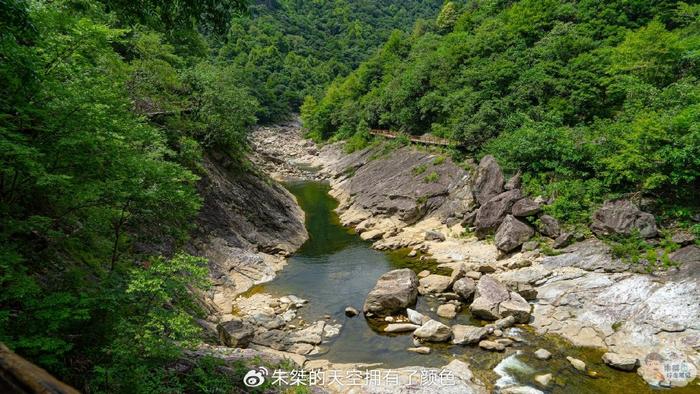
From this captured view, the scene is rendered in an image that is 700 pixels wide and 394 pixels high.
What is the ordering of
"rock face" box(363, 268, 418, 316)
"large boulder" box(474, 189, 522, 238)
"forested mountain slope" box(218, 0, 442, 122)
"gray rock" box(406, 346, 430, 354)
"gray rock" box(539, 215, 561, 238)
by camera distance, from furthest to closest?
"forested mountain slope" box(218, 0, 442, 122) → "large boulder" box(474, 189, 522, 238) → "gray rock" box(539, 215, 561, 238) → "rock face" box(363, 268, 418, 316) → "gray rock" box(406, 346, 430, 354)

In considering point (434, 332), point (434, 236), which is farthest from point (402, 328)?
point (434, 236)

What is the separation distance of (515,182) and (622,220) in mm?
6634

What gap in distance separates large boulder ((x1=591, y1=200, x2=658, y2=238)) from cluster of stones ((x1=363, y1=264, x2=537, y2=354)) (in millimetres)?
4786

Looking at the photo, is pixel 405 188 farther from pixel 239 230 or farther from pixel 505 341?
pixel 505 341

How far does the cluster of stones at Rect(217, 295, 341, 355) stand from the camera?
1341cm

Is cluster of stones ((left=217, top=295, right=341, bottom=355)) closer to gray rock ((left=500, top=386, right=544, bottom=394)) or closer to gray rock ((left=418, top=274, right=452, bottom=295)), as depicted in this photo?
gray rock ((left=418, top=274, right=452, bottom=295))

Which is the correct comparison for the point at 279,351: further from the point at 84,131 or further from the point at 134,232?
the point at 84,131

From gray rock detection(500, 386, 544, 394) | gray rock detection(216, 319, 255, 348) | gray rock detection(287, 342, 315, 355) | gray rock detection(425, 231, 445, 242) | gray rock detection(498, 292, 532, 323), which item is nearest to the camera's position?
gray rock detection(500, 386, 544, 394)

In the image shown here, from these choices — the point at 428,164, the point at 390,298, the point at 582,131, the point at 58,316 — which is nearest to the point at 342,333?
the point at 390,298

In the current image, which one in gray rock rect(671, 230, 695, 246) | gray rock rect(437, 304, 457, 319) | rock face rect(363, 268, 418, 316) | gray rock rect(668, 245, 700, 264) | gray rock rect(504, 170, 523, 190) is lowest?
gray rock rect(437, 304, 457, 319)

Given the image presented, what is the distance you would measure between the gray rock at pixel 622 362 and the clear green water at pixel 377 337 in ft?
0.66

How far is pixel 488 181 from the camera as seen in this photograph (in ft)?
80.5

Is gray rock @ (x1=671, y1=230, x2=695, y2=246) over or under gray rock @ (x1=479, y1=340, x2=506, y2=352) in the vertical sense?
over

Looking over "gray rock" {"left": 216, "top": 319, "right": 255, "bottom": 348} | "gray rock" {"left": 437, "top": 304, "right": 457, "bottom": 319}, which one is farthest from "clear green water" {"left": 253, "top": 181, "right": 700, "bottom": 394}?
"gray rock" {"left": 216, "top": 319, "right": 255, "bottom": 348}
